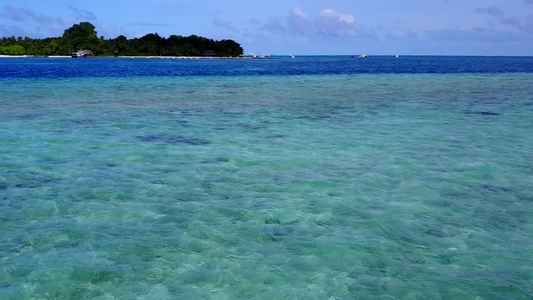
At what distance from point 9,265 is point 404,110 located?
81.9ft

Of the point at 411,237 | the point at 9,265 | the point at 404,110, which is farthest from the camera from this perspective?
the point at 404,110

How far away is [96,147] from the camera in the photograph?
1670 centimetres

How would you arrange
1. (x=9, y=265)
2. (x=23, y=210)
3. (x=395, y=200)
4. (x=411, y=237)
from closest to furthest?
(x=9, y=265)
(x=411, y=237)
(x=23, y=210)
(x=395, y=200)

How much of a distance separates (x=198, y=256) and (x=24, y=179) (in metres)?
6.94

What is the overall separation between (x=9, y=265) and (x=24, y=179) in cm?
550

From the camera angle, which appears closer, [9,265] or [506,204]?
[9,265]

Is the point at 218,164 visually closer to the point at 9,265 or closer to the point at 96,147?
the point at 96,147

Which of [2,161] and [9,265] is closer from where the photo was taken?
[9,265]

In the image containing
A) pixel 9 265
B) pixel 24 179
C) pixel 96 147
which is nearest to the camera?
pixel 9 265

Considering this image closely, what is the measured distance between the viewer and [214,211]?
403 inches

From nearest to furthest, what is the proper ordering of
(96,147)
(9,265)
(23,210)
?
(9,265) → (23,210) → (96,147)

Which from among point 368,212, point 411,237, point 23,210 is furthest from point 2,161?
point 411,237

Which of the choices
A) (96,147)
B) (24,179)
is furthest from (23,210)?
(96,147)

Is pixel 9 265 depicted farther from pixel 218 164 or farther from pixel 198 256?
pixel 218 164
